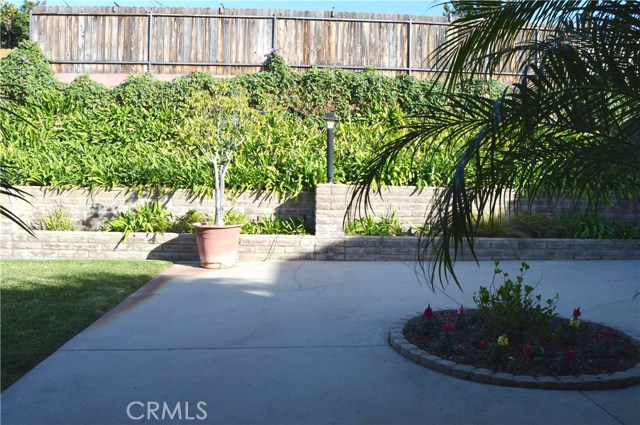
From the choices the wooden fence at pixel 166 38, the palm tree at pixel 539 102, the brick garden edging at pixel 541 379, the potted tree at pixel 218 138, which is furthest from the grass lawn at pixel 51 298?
the wooden fence at pixel 166 38

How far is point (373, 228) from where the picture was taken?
1149cm

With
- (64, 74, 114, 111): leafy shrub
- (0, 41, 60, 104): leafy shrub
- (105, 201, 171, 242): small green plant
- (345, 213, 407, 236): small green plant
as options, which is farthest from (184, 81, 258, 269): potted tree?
A: (0, 41, 60, 104): leafy shrub

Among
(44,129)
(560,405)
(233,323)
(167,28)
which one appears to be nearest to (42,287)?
(233,323)

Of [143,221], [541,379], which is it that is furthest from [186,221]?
[541,379]

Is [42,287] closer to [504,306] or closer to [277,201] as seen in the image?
[277,201]

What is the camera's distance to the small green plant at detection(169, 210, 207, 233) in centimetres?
1167

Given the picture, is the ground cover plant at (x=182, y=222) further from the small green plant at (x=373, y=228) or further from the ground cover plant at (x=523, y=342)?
the ground cover plant at (x=523, y=342)

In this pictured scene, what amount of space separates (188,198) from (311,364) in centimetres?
747

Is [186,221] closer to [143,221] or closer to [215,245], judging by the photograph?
[143,221]

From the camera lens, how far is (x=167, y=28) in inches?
684

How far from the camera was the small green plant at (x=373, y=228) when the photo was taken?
11438mm

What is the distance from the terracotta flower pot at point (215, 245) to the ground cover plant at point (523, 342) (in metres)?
5.01

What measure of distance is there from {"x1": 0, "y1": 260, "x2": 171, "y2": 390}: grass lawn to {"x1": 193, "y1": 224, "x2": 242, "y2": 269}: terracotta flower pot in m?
0.75

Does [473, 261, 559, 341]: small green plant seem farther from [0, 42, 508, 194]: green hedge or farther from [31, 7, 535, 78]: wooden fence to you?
[31, 7, 535, 78]: wooden fence
